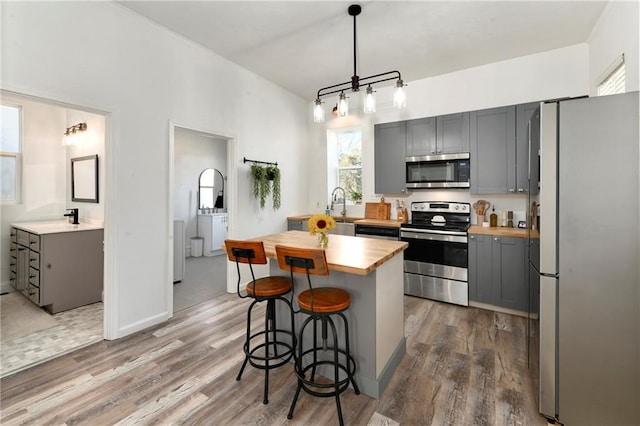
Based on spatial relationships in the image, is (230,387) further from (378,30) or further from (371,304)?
(378,30)

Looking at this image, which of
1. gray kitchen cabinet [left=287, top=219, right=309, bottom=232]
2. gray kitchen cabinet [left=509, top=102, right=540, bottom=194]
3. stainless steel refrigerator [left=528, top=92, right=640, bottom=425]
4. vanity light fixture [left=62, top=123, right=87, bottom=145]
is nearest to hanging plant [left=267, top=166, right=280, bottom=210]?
gray kitchen cabinet [left=287, top=219, right=309, bottom=232]

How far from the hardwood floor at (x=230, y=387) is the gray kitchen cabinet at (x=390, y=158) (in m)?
2.21

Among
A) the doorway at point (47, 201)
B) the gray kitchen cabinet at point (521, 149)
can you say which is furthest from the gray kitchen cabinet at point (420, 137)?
the doorway at point (47, 201)

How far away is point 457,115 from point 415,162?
795 millimetres

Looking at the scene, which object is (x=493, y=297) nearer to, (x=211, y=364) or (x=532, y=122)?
(x=532, y=122)

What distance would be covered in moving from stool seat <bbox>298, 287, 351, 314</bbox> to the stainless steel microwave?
8.89ft

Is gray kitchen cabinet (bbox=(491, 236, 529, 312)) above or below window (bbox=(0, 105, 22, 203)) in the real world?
below

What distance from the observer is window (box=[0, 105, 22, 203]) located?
13.2 ft

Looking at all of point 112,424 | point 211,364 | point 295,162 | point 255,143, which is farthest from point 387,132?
point 112,424

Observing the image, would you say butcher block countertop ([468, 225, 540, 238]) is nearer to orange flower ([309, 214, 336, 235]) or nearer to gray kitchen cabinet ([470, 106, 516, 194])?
gray kitchen cabinet ([470, 106, 516, 194])

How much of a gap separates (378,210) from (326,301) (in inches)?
120

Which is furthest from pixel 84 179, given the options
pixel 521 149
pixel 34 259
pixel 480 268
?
pixel 521 149

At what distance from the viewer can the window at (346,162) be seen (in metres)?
5.18

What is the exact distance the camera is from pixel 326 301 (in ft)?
6.09
